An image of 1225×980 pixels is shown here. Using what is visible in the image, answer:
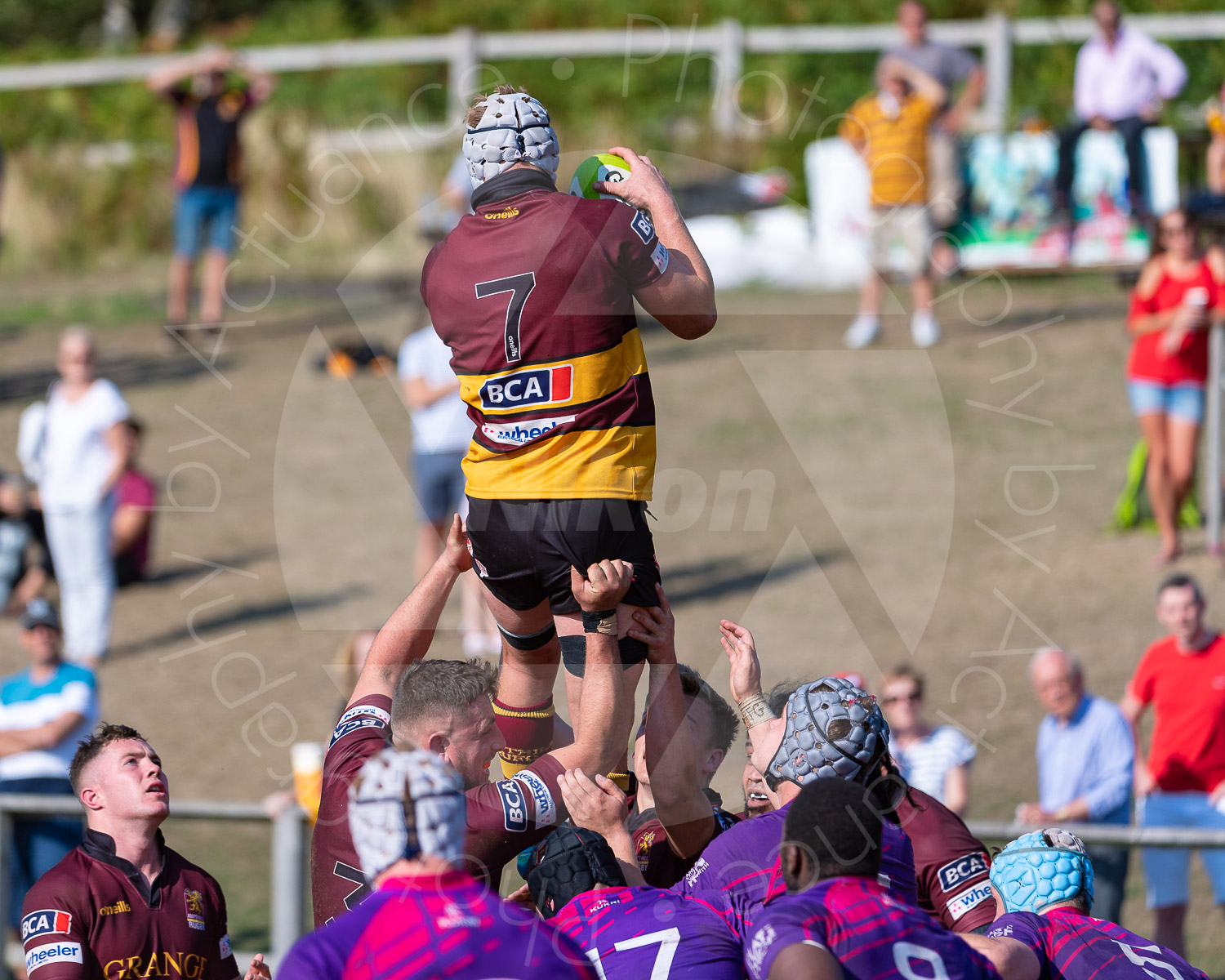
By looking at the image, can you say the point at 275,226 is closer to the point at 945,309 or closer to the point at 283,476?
the point at 283,476

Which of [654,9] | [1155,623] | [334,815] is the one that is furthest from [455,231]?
[654,9]

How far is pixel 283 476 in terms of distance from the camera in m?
14.6

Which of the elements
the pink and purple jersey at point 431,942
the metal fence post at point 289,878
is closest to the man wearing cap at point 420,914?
the pink and purple jersey at point 431,942

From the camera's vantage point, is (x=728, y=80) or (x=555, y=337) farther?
(x=728, y=80)

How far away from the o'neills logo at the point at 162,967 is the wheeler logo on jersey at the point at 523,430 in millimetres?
2141

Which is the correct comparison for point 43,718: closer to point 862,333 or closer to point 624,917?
point 624,917

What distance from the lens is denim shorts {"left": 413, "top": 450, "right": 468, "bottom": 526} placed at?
404 inches

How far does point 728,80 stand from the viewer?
1853 cm

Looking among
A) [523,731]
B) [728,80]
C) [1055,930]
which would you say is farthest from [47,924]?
[728,80]

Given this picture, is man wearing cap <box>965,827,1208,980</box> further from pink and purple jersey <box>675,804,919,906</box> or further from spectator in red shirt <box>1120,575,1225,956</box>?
spectator in red shirt <box>1120,575,1225,956</box>

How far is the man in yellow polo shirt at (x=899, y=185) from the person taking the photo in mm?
14078

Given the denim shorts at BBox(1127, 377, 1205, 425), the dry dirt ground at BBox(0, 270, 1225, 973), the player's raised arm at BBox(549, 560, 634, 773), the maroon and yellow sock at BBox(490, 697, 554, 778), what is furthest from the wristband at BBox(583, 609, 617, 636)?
the denim shorts at BBox(1127, 377, 1205, 425)

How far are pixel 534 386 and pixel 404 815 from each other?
1630 mm

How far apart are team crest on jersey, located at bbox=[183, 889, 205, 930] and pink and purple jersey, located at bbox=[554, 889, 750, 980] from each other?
1778mm
